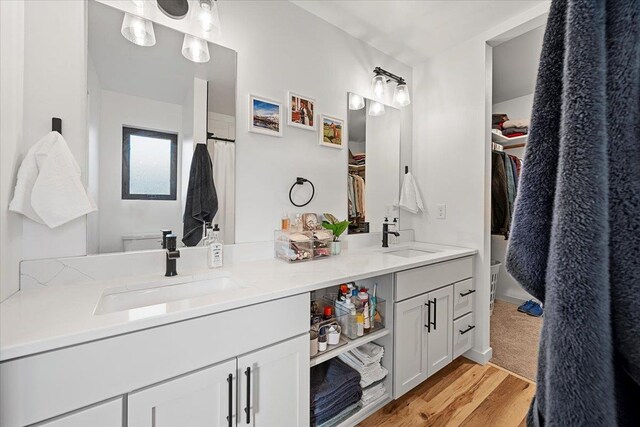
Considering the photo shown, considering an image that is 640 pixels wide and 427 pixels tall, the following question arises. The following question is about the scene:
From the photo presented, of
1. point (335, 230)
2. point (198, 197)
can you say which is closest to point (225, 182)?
point (198, 197)

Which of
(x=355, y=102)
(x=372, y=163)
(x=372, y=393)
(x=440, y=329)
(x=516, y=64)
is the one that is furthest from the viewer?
(x=516, y=64)

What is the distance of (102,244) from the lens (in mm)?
1217

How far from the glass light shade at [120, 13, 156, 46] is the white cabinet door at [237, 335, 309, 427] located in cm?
147

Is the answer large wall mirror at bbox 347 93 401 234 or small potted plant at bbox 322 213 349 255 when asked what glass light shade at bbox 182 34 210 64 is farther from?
small potted plant at bbox 322 213 349 255

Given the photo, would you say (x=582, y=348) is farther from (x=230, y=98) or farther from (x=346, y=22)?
(x=346, y=22)

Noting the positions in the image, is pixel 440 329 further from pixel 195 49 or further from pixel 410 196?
pixel 195 49

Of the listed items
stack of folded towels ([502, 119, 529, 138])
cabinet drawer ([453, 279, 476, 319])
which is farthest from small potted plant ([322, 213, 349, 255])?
stack of folded towels ([502, 119, 529, 138])

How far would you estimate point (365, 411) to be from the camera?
4.74 ft

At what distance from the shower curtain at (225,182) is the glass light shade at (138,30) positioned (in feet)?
1.71

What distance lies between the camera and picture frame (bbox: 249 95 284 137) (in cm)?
158

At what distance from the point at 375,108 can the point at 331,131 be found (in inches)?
20.6

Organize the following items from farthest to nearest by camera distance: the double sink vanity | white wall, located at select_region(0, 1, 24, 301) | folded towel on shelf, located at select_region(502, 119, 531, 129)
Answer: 1. folded towel on shelf, located at select_region(502, 119, 531, 129)
2. white wall, located at select_region(0, 1, 24, 301)
3. the double sink vanity

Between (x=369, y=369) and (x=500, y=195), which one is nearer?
(x=369, y=369)

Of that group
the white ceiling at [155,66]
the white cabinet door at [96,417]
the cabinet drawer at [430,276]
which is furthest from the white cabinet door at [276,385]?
the white ceiling at [155,66]
